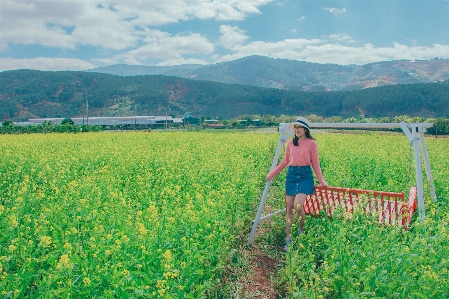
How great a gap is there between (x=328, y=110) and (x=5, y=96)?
106 metres

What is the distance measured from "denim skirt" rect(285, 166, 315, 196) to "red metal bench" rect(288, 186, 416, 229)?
0.79ft

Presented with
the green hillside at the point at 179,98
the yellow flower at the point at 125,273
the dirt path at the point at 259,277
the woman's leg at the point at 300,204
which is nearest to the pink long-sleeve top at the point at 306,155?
the woman's leg at the point at 300,204

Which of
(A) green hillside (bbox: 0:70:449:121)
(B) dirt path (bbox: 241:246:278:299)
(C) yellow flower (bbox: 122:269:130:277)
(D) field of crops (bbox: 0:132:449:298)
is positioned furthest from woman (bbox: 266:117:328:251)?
(A) green hillside (bbox: 0:70:449:121)

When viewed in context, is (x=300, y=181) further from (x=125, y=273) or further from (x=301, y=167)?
(x=125, y=273)

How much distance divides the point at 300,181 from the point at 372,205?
4.33 ft

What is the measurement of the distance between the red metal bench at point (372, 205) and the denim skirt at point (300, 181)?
0.24 metres

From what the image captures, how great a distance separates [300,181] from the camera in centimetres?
637

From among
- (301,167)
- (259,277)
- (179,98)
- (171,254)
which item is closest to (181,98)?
(179,98)

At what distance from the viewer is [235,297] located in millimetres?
4918

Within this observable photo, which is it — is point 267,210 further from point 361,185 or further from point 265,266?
point 265,266

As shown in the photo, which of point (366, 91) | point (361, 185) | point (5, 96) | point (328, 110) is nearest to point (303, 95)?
point (328, 110)

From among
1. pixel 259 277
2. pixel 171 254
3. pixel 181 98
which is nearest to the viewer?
pixel 171 254

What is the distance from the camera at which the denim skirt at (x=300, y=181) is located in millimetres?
6336

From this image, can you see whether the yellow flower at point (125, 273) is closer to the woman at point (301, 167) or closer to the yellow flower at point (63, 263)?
the yellow flower at point (63, 263)
